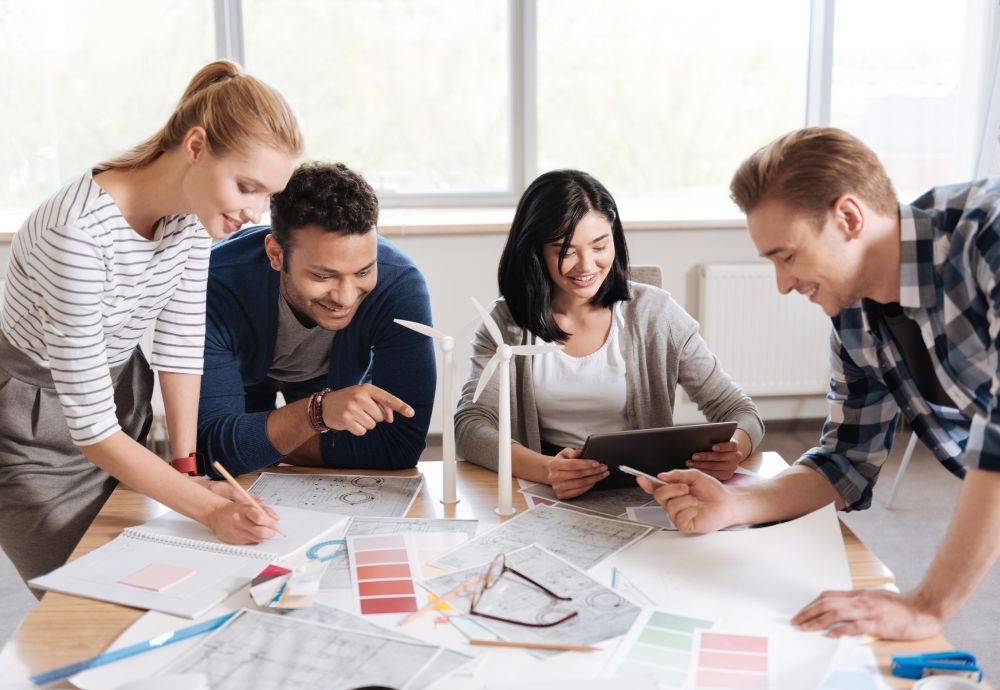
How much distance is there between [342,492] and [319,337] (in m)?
0.41

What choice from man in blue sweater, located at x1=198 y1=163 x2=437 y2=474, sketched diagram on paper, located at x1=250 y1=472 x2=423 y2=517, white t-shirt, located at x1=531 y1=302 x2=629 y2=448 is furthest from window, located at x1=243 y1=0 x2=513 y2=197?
sketched diagram on paper, located at x1=250 y1=472 x2=423 y2=517

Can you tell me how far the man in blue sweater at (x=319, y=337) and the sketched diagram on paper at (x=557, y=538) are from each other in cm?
27

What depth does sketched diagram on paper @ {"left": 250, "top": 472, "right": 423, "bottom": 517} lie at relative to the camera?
60.7 inches

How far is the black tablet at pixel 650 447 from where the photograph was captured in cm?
151

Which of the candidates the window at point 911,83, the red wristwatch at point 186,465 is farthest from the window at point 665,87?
the red wristwatch at point 186,465

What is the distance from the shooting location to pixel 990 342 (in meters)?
1.26

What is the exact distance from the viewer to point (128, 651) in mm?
1104

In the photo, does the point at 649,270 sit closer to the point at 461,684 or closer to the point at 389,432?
the point at 389,432

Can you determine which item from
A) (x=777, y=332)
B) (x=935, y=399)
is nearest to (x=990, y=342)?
(x=935, y=399)

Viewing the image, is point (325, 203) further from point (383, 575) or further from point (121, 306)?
point (383, 575)

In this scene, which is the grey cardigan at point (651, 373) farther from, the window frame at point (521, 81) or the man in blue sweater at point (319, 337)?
the window frame at point (521, 81)

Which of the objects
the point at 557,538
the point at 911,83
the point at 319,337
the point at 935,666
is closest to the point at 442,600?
the point at 557,538

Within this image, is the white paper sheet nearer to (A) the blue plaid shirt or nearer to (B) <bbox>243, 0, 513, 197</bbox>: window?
(A) the blue plaid shirt

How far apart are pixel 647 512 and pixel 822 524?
260 mm
